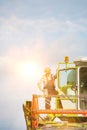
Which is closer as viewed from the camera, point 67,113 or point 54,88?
point 67,113

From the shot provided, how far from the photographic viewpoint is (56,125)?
23.1 m

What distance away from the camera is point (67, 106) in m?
25.3

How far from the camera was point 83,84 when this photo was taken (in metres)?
24.9

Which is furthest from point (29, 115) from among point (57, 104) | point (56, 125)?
point (57, 104)

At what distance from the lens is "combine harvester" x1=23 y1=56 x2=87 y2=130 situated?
22828 millimetres

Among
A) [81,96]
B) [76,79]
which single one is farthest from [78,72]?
[81,96]

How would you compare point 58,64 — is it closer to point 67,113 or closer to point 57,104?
point 57,104

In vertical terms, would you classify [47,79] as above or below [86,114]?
above

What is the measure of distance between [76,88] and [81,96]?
1806mm

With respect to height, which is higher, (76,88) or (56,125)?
(76,88)

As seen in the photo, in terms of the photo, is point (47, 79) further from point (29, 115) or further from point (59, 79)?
point (29, 115)

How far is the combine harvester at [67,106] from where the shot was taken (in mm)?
22828

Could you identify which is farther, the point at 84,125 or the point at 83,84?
the point at 83,84

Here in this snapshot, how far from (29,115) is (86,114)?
254 cm
